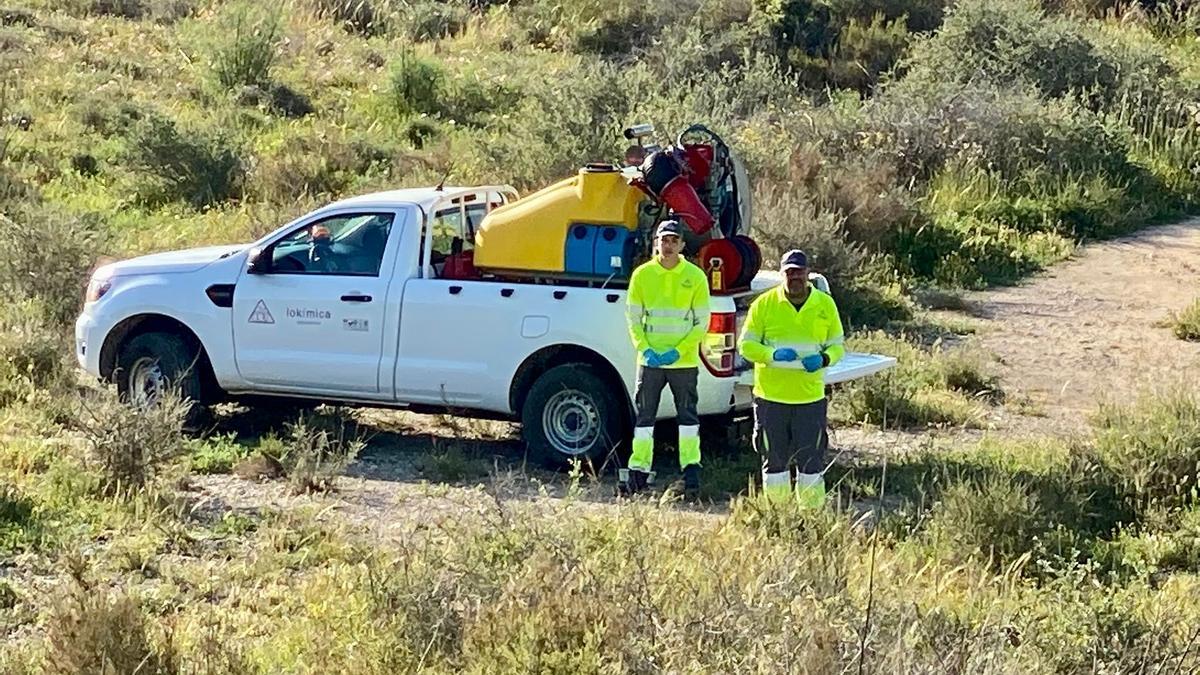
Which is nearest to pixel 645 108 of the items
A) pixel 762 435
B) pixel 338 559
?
pixel 762 435

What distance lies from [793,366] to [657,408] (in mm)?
1128

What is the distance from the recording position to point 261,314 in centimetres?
1059

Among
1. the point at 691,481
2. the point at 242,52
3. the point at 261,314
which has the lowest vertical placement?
the point at 691,481

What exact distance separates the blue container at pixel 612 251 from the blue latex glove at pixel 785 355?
1534 mm

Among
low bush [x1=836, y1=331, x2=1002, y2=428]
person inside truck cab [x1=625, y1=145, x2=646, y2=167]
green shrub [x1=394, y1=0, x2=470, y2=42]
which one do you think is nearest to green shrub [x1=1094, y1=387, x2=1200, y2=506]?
low bush [x1=836, y1=331, x2=1002, y2=428]

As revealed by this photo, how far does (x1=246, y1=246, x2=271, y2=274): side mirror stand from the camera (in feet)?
34.8

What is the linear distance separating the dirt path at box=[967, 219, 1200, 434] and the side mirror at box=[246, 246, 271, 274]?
5167 millimetres

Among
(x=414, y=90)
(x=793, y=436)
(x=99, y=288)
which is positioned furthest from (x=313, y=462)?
(x=414, y=90)

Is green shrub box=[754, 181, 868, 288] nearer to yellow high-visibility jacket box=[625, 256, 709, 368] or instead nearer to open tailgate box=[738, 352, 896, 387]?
open tailgate box=[738, 352, 896, 387]

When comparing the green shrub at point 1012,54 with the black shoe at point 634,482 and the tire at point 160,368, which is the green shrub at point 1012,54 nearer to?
the tire at point 160,368

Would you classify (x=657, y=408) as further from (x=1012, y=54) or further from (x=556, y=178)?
(x=1012, y=54)

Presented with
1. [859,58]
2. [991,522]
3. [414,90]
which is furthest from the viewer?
[859,58]

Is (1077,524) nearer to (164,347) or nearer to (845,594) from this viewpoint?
(845,594)

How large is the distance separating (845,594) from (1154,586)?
2549 mm
